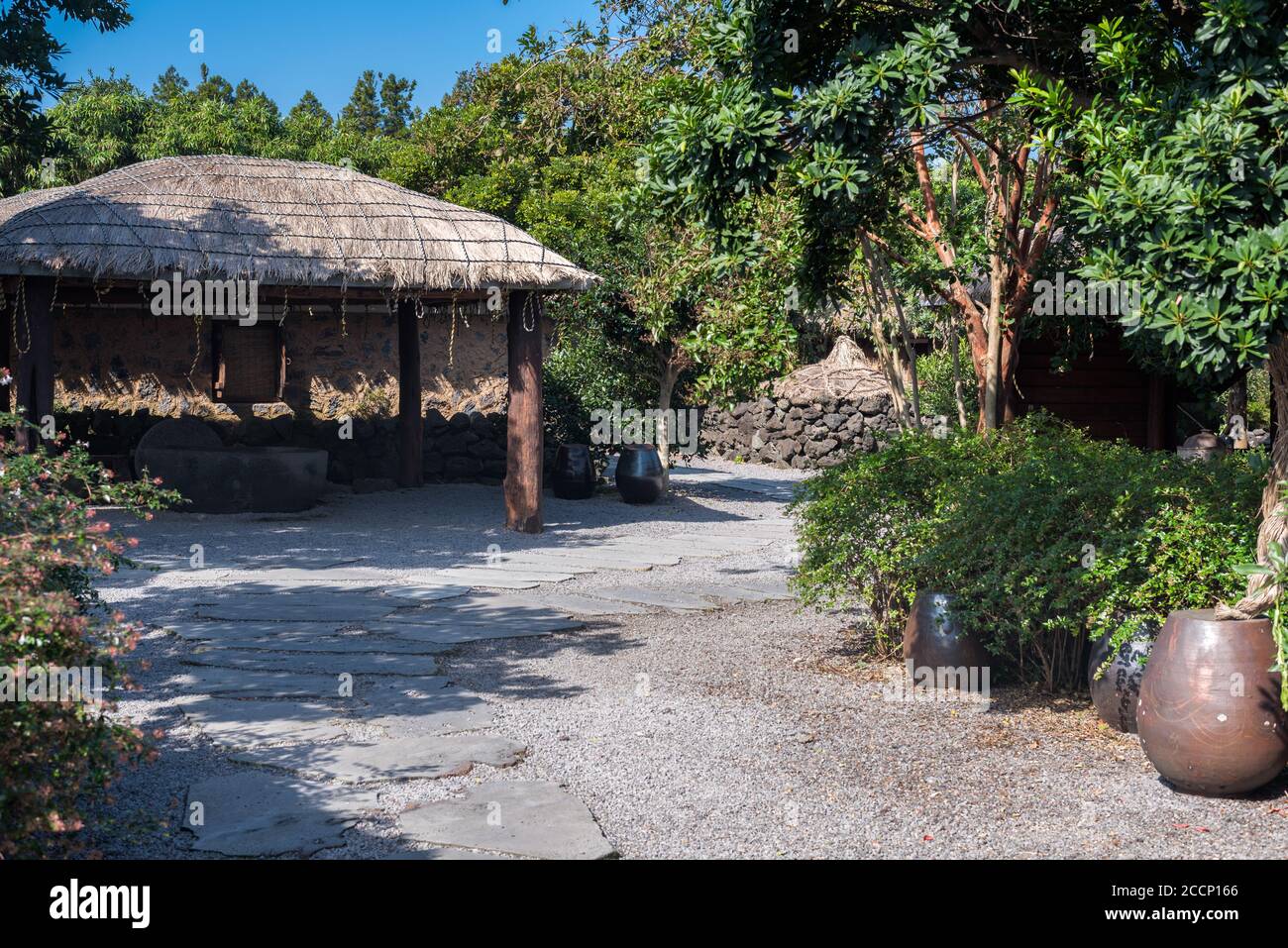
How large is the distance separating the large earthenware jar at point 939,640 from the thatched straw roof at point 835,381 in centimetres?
1356

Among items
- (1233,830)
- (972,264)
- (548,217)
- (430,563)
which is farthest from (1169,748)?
(548,217)

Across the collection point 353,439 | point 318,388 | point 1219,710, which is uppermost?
point 318,388

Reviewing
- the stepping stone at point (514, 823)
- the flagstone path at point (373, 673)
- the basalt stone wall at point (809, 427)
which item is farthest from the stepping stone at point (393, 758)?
the basalt stone wall at point (809, 427)

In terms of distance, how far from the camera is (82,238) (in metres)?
10.1

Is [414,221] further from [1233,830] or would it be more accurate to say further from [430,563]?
[1233,830]

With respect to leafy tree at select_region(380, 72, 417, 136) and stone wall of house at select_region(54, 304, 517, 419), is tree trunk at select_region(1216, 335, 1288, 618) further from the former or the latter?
leafy tree at select_region(380, 72, 417, 136)

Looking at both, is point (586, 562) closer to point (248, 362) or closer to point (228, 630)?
point (228, 630)

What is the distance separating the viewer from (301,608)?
7789mm

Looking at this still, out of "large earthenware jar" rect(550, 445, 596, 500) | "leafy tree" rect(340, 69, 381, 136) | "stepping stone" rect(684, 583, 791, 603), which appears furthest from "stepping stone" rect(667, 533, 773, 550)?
"leafy tree" rect(340, 69, 381, 136)

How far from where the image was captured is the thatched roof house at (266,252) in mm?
10211

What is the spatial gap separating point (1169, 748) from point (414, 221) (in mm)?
8926

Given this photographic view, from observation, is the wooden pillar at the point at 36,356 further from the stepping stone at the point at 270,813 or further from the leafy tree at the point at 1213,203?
the leafy tree at the point at 1213,203

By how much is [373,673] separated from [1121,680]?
3743mm

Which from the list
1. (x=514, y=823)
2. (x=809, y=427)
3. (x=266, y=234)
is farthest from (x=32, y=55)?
(x=809, y=427)
